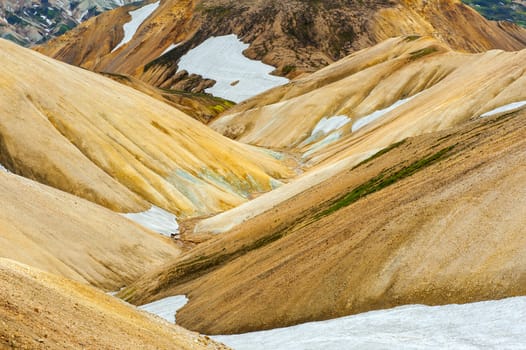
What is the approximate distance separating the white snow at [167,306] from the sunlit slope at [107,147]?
69.9 ft

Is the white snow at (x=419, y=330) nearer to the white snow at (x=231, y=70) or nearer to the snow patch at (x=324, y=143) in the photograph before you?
the snow patch at (x=324, y=143)

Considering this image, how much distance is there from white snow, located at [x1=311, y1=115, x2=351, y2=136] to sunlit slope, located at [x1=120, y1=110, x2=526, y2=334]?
72498mm

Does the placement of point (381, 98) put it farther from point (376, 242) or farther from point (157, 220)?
point (376, 242)

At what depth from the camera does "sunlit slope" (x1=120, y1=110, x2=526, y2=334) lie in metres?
26.5

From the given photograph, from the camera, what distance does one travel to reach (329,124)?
385ft

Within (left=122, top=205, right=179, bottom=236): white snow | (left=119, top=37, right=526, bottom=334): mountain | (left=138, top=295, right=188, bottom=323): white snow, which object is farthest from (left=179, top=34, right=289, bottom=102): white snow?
(left=138, top=295, right=188, bottom=323): white snow

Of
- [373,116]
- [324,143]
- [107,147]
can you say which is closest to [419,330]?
[107,147]

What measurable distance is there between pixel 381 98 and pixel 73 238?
78.2 metres

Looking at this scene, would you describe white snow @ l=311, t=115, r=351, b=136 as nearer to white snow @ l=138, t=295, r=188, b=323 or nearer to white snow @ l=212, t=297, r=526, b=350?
white snow @ l=138, t=295, r=188, b=323

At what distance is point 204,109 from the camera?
158 m

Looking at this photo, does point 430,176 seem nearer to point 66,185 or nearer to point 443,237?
point 443,237

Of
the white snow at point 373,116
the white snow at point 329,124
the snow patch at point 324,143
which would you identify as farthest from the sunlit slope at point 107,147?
the white snow at point 329,124

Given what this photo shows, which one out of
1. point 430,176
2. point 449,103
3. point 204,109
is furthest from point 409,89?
point 430,176

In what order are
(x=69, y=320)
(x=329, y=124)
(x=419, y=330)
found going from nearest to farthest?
(x=69, y=320) < (x=419, y=330) < (x=329, y=124)
